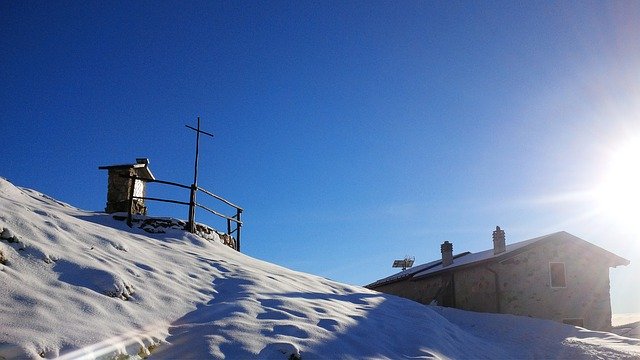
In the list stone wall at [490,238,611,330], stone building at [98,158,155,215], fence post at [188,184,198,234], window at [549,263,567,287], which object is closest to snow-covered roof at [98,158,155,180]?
stone building at [98,158,155,215]

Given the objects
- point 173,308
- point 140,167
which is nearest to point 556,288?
point 140,167

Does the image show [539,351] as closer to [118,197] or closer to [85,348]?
[85,348]

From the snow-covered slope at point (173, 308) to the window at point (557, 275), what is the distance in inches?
355

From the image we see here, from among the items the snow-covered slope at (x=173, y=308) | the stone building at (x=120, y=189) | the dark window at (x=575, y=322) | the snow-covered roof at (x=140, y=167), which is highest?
the snow-covered roof at (x=140, y=167)

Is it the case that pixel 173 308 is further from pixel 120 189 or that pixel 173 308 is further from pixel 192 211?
pixel 120 189

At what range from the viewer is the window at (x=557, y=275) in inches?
863

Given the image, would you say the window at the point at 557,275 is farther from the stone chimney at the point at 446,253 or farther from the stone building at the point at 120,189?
the stone building at the point at 120,189

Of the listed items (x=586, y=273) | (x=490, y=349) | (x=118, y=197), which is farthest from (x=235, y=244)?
(x=586, y=273)

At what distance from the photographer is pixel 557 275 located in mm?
22094

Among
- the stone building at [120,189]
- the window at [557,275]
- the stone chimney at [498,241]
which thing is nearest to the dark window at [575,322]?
the window at [557,275]

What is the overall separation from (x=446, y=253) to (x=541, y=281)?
490 cm

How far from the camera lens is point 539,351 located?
13055mm

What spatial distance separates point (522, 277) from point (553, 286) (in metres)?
1.52

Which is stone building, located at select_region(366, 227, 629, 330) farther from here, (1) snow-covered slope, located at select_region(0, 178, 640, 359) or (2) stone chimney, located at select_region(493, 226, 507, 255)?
(1) snow-covered slope, located at select_region(0, 178, 640, 359)
